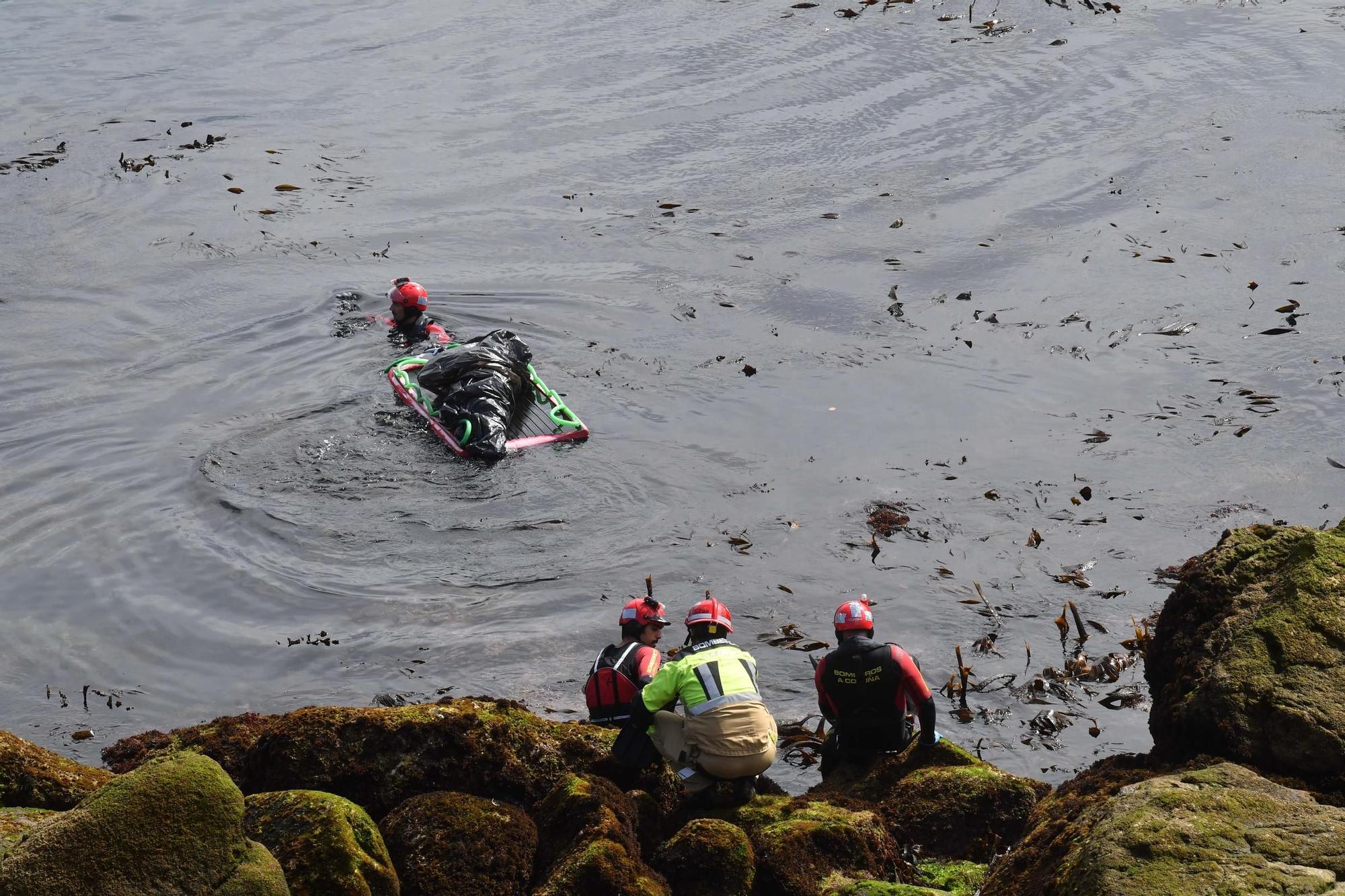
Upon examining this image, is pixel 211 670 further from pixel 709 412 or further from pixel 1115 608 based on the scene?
pixel 1115 608

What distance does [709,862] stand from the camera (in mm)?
6184

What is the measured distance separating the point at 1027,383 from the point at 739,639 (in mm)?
6296

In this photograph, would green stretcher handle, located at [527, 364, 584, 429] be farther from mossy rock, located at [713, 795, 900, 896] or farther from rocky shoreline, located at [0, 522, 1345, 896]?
mossy rock, located at [713, 795, 900, 896]

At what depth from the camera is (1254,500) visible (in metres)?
12.3

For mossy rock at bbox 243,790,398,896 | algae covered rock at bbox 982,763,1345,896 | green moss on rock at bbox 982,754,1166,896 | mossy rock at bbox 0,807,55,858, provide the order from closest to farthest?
algae covered rock at bbox 982,763,1345,896
mossy rock at bbox 0,807,55,858
green moss on rock at bbox 982,754,1166,896
mossy rock at bbox 243,790,398,896

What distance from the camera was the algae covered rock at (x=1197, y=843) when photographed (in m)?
4.67

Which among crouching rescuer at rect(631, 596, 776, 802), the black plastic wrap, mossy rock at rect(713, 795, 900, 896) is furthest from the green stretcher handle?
mossy rock at rect(713, 795, 900, 896)

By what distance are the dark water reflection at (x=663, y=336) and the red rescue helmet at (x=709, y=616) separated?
7.76 ft

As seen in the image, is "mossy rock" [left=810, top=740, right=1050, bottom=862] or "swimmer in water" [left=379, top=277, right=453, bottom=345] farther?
"swimmer in water" [left=379, top=277, right=453, bottom=345]

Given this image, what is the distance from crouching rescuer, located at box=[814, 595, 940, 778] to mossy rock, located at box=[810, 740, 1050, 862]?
0.46 meters

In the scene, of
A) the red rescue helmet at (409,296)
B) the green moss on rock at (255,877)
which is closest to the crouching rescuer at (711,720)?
the green moss on rock at (255,877)

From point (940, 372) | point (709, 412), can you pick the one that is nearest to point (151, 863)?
point (709, 412)

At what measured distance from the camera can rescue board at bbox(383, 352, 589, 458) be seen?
13.8 meters

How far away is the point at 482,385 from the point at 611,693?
6798 mm
